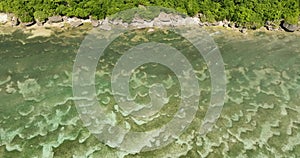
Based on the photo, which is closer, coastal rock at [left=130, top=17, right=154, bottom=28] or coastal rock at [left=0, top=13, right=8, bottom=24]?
coastal rock at [left=0, top=13, right=8, bottom=24]

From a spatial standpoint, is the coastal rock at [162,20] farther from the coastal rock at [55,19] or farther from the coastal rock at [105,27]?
the coastal rock at [55,19]

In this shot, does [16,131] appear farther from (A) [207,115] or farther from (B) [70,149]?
(A) [207,115]

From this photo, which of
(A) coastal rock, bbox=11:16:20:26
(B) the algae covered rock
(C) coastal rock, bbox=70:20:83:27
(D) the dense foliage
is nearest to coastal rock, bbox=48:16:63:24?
(D) the dense foliage

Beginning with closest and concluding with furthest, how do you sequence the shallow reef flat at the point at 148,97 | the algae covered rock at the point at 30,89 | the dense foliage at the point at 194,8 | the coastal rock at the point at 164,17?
the shallow reef flat at the point at 148,97, the algae covered rock at the point at 30,89, the dense foliage at the point at 194,8, the coastal rock at the point at 164,17

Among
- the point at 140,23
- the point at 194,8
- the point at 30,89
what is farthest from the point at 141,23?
the point at 30,89

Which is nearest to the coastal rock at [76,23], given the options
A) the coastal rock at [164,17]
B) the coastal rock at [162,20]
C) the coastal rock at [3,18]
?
the coastal rock at [3,18]

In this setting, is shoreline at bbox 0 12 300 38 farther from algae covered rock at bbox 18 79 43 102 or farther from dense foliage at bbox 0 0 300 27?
algae covered rock at bbox 18 79 43 102
